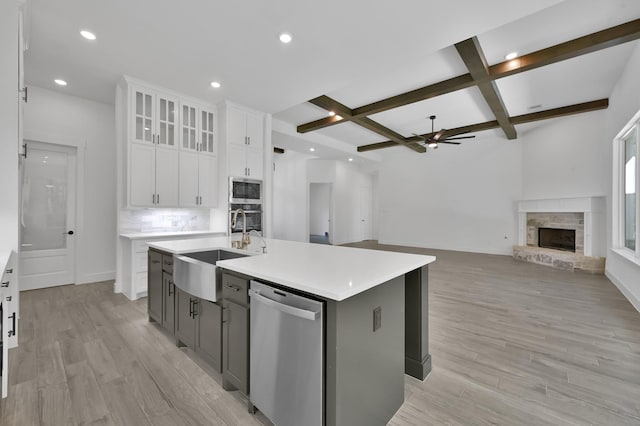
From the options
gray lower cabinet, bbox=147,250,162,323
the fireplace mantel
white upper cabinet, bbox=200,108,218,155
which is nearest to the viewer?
gray lower cabinet, bbox=147,250,162,323

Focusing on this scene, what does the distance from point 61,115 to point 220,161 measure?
2533 mm

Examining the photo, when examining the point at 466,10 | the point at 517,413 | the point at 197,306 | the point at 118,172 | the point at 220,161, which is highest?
the point at 466,10

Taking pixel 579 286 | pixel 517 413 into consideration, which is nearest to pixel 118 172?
pixel 517 413

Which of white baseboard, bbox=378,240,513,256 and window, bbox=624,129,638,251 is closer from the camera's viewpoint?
window, bbox=624,129,638,251

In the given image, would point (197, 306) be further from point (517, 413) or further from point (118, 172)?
point (118, 172)

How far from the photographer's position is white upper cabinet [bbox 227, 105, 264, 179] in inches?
193

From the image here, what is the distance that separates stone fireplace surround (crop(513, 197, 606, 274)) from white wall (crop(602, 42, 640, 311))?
548mm

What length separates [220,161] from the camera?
4918 mm

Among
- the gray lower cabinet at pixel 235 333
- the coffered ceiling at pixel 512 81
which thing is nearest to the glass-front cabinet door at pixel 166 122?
the coffered ceiling at pixel 512 81

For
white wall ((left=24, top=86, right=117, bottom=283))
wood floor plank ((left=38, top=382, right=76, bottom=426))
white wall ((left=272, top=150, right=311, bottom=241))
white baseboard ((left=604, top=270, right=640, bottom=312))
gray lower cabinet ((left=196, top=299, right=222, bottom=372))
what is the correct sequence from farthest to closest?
white wall ((left=272, top=150, right=311, bottom=241)), white wall ((left=24, top=86, right=117, bottom=283)), white baseboard ((left=604, top=270, right=640, bottom=312)), gray lower cabinet ((left=196, top=299, right=222, bottom=372)), wood floor plank ((left=38, top=382, right=76, bottom=426))

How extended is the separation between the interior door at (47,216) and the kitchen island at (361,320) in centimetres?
455

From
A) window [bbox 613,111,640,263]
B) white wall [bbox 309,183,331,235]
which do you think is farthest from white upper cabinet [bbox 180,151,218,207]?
white wall [bbox 309,183,331,235]

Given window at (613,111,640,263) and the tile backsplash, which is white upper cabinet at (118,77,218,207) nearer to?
the tile backsplash

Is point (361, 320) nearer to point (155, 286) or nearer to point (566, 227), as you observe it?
point (155, 286)
